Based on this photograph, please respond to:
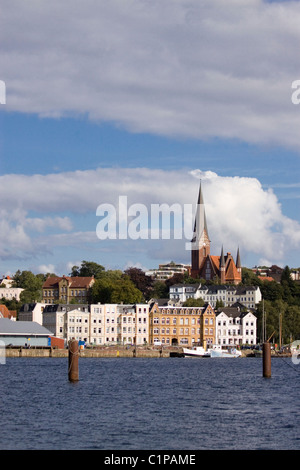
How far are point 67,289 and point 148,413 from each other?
472ft

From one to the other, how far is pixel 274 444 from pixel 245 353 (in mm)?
103057

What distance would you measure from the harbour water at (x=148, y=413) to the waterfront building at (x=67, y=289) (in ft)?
369

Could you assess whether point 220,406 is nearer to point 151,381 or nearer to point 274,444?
point 274,444

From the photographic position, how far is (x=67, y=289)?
186625 mm

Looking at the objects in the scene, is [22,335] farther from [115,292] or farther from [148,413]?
[148,413]

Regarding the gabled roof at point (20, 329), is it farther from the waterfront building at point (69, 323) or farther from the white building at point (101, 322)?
the white building at point (101, 322)

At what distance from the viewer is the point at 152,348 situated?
133 m

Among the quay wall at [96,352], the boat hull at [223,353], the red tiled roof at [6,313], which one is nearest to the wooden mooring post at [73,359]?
the quay wall at [96,352]

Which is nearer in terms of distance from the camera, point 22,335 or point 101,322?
point 22,335

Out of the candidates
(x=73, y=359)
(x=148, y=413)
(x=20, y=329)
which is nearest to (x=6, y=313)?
(x=20, y=329)

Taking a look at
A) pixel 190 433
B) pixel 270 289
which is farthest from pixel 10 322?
pixel 190 433

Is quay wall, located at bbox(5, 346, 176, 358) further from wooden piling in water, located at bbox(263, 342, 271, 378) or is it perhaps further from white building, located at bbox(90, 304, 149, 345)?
wooden piling in water, located at bbox(263, 342, 271, 378)

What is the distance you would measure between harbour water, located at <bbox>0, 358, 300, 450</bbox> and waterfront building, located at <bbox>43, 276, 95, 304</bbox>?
113 metres

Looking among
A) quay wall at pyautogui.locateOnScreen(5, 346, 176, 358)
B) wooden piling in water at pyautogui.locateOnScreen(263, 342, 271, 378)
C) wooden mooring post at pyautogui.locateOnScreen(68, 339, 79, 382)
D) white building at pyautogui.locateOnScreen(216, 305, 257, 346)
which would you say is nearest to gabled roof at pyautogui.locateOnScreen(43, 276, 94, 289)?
white building at pyautogui.locateOnScreen(216, 305, 257, 346)
